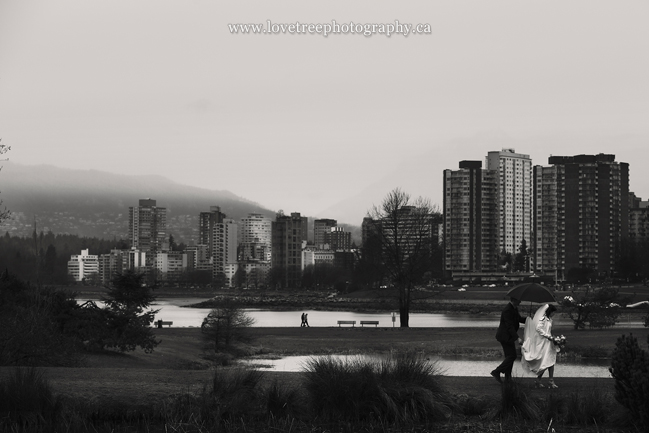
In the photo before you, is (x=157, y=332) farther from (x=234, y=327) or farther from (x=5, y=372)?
(x=5, y=372)

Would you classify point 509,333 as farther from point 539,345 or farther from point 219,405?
point 219,405

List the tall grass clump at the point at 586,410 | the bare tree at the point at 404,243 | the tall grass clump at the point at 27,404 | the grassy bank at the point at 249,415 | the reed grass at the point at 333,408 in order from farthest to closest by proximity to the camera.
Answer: the bare tree at the point at 404,243, the tall grass clump at the point at 586,410, the grassy bank at the point at 249,415, the reed grass at the point at 333,408, the tall grass clump at the point at 27,404

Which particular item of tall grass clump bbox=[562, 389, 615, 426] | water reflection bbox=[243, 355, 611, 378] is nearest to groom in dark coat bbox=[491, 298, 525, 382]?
tall grass clump bbox=[562, 389, 615, 426]

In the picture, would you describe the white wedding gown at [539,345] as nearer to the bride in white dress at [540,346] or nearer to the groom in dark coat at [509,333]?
the bride in white dress at [540,346]

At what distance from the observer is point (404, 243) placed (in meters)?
59.9

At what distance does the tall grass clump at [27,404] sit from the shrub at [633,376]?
9.69m

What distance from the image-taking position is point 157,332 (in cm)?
5003

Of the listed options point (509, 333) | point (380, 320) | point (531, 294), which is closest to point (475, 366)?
point (531, 294)

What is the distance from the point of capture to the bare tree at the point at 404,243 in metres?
58.2

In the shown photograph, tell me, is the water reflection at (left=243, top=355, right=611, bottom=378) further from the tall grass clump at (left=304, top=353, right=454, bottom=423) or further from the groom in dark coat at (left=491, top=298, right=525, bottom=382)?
the tall grass clump at (left=304, top=353, right=454, bottom=423)

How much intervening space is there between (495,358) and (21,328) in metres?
19.1

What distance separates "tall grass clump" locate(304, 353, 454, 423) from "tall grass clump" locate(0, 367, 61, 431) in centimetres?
469

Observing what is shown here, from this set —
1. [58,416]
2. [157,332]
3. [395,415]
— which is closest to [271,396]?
[395,415]

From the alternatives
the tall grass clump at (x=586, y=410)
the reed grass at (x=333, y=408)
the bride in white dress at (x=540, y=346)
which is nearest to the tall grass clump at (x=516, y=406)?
the reed grass at (x=333, y=408)
